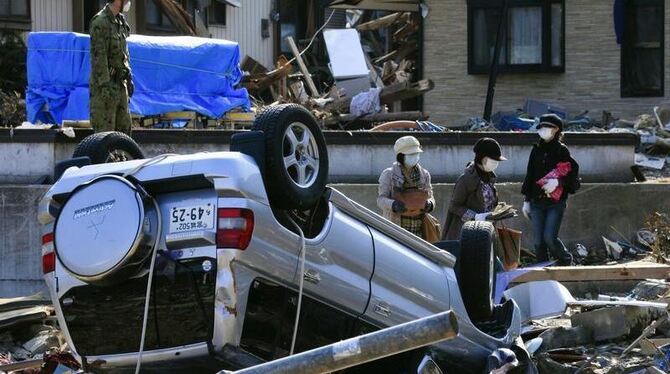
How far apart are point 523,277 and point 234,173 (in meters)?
5.60

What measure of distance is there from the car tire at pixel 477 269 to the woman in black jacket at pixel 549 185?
509cm

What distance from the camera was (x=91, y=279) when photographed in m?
5.37

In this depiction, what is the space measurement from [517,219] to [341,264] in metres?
7.92

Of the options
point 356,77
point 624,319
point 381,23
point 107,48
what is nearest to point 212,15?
point 381,23

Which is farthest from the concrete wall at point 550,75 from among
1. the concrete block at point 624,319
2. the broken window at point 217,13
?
the concrete block at point 624,319

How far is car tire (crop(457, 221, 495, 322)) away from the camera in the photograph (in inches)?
283

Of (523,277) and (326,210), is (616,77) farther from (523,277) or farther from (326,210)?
(326,210)

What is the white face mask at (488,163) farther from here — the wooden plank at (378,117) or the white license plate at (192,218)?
the wooden plank at (378,117)

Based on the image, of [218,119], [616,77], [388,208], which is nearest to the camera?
[388,208]

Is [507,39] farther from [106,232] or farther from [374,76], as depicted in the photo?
[106,232]

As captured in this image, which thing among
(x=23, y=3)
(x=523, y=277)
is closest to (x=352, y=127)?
(x=23, y=3)

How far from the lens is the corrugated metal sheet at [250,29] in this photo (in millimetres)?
28547

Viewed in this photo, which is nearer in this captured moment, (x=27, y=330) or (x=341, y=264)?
(x=341, y=264)

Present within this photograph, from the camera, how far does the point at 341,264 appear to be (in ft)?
19.6
